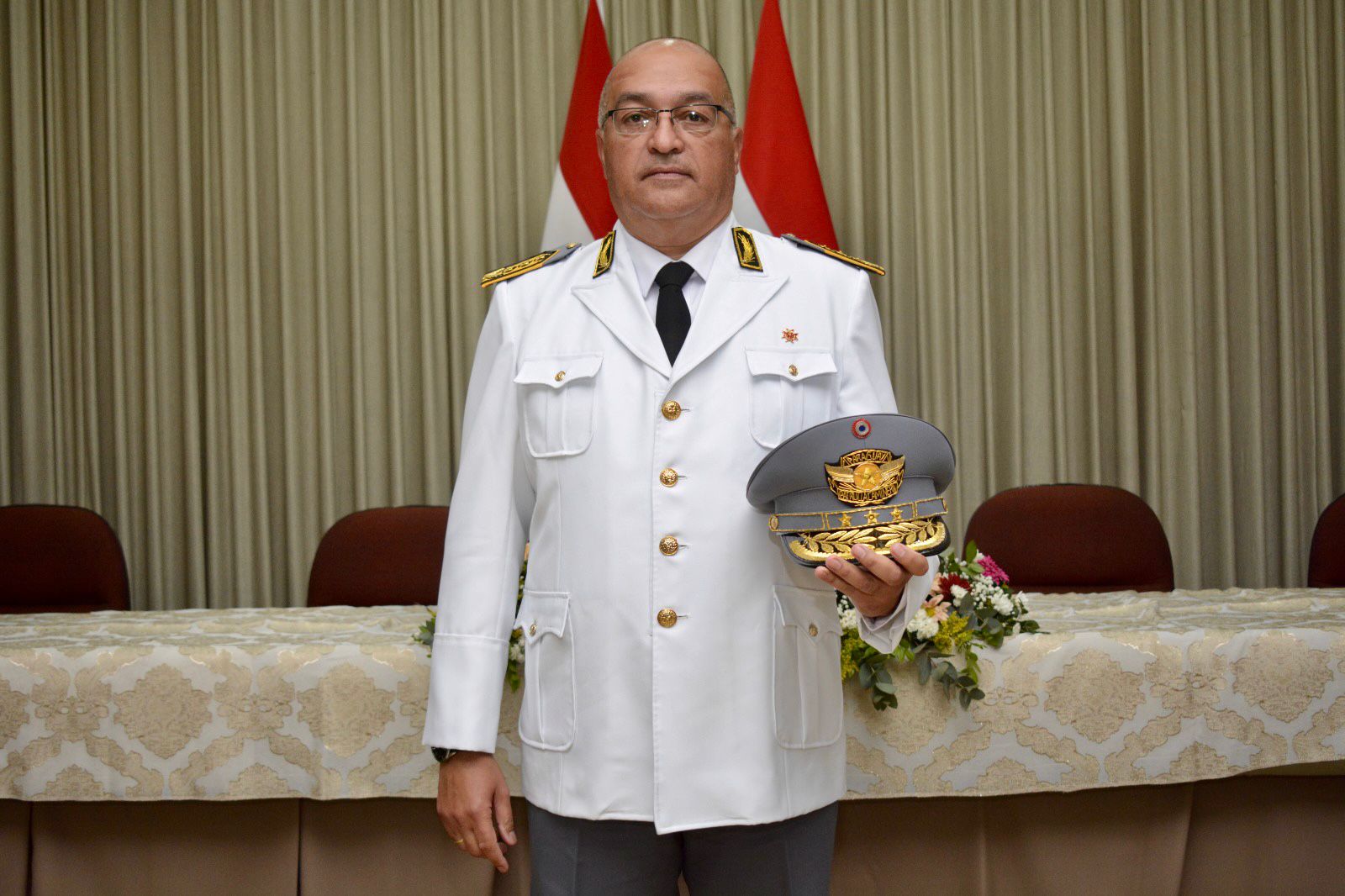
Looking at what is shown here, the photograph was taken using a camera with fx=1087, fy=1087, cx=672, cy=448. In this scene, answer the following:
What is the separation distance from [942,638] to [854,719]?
221 mm

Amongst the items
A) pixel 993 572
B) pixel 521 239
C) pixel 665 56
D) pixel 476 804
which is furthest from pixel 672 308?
pixel 521 239

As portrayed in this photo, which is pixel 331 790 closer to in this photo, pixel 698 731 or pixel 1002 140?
pixel 698 731

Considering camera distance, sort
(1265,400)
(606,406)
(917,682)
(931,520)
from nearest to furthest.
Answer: (931,520), (606,406), (917,682), (1265,400)

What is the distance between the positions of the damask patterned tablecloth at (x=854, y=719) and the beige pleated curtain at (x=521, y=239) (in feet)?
7.38

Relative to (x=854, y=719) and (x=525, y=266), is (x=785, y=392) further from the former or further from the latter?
(x=854, y=719)

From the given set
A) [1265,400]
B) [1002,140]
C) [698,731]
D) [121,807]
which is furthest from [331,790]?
[1265,400]

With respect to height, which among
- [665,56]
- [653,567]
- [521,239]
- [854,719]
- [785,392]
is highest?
[521,239]

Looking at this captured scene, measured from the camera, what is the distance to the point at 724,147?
1.44 metres

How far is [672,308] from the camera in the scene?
1442mm

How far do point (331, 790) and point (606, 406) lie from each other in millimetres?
1080

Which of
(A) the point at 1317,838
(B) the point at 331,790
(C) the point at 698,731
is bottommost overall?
(A) the point at 1317,838

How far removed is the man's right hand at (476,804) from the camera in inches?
52.4

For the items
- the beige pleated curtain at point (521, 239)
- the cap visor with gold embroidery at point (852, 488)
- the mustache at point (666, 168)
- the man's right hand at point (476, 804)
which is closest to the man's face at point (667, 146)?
the mustache at point (666, 168)

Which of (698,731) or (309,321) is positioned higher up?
(309,321)
